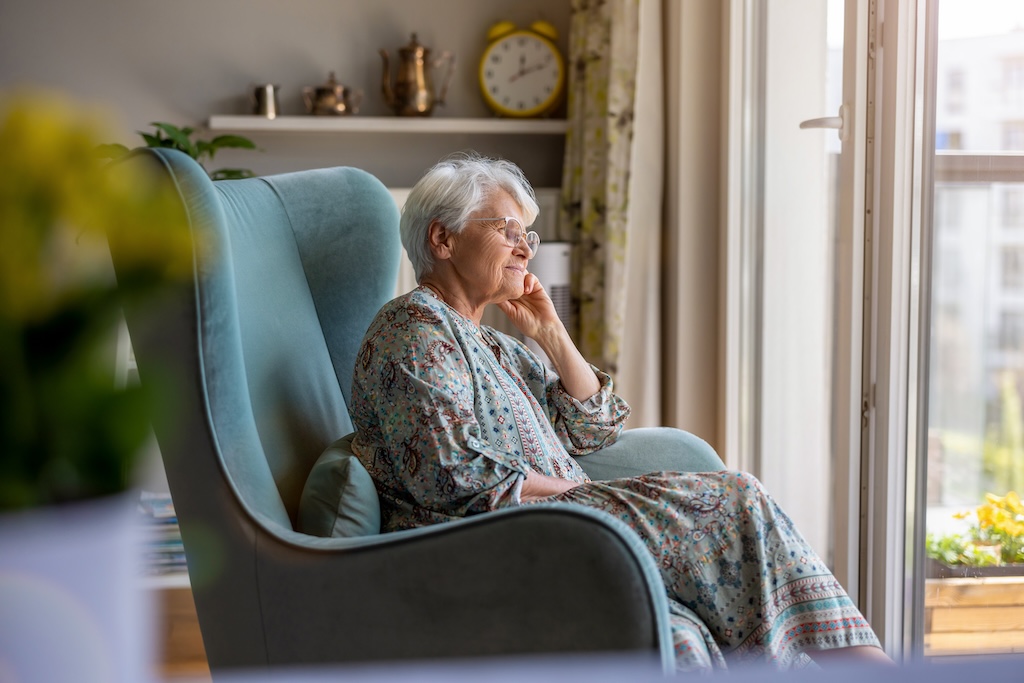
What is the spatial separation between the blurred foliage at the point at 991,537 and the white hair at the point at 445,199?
1.02m

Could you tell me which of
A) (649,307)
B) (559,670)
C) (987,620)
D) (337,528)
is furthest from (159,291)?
(649,307)

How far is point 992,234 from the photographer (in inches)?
64.7

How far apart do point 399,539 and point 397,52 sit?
9.27 ft

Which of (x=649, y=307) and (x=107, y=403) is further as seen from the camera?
(x=649, y=307)

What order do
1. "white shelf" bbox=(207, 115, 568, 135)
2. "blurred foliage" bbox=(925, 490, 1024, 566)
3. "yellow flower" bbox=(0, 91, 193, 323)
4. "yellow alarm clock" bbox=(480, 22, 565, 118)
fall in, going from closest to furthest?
"yellow flower" bbox=(0, 91, 193, 323)
"blurred foliage" bbox=(925, 490, 1024, 566)
"white shelf" bbox=(207, 115, 568, 135)
"yellow alarm clock" bbox=(480, 22, 565, 118)

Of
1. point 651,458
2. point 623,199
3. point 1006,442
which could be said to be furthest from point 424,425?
point 623,199

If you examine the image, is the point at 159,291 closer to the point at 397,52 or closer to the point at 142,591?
the point at 142,591

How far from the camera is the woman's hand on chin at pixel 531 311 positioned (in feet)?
6.48

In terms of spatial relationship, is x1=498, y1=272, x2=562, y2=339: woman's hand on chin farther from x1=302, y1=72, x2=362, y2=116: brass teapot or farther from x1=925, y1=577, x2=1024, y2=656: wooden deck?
x1=302, y1=72, x2=362, y2=116: brass teapot

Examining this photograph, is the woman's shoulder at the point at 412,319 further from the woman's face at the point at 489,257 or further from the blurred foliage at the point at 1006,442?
the blurred foliage at the point at 1006,442

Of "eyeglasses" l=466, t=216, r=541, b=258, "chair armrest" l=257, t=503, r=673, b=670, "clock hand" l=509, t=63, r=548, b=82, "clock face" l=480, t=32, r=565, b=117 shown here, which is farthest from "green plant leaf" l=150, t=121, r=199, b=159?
"chair armrest" l=257, t=503, r=673, b=670

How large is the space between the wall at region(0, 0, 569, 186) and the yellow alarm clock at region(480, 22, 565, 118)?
113 millimetres

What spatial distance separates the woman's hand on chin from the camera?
77.8 inches

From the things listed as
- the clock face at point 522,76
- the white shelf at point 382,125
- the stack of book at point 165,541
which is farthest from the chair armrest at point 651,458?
the clock face at point 522,76
